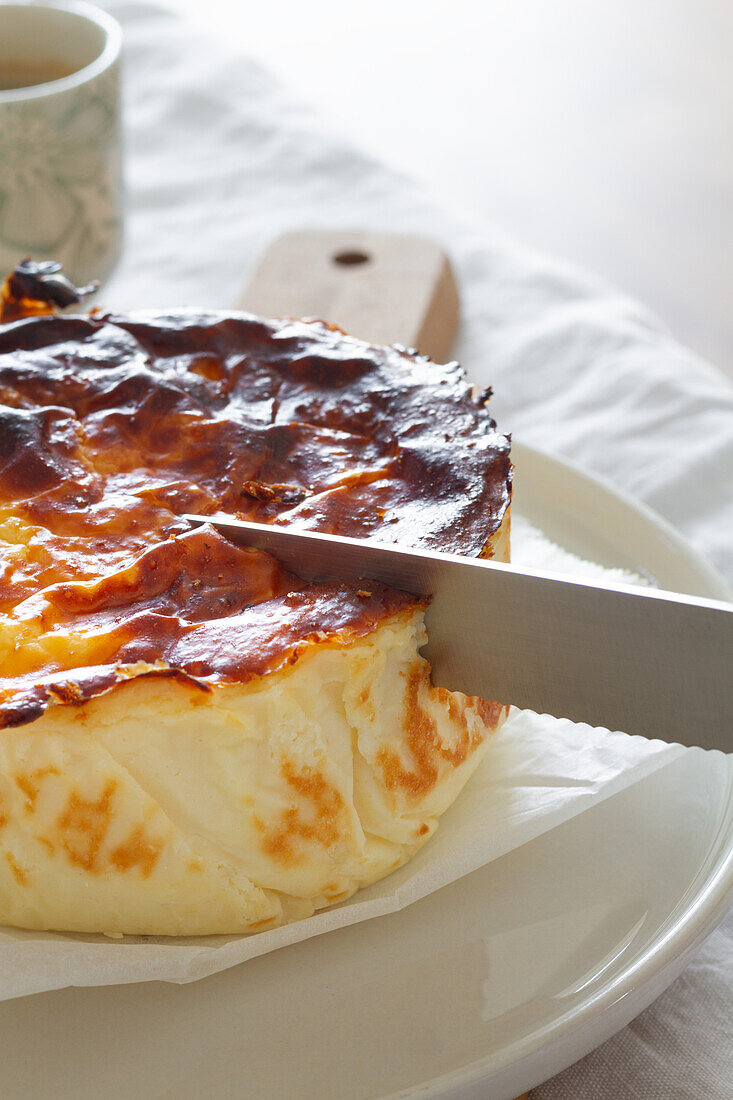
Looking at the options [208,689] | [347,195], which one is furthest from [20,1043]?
[347,195]

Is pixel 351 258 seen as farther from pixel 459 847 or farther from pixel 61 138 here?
pixel 459 847

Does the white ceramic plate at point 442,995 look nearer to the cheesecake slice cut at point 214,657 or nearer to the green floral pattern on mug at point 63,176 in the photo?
the cheesecake slice cut at point 214,657

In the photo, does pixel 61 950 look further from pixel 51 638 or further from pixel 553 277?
pixel 553 277

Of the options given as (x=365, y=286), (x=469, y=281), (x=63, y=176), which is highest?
(x=63, y=176)

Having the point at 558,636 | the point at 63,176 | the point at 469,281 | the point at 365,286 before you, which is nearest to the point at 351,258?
the point at 365,286

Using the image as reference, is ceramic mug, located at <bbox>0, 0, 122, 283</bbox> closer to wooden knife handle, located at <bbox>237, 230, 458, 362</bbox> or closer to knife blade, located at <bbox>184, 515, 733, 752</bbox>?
wooden knife handle, located at <bbox>237, 230, 458, 362</bbox>

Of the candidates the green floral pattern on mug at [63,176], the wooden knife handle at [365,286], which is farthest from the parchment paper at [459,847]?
the green floral pattern on mug at [63,176]
